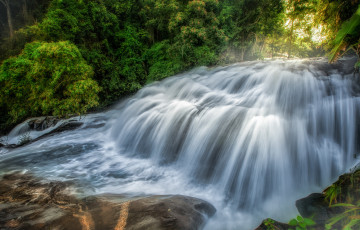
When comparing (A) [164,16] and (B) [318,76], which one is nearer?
(B) [318,76]

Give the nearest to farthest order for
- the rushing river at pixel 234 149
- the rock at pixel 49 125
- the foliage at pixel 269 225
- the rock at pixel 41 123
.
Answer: the foliage at pixel 269 225 < the rushing river at pixel 234 149 < the rock at pixel 49 125 < the rock at pixel 41 123

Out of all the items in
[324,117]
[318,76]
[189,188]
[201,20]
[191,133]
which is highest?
[201,20]

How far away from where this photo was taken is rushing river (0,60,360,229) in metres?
3.61

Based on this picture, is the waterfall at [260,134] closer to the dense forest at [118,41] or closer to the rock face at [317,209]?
the rock face at [317,209]

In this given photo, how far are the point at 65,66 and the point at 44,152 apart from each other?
280 cm

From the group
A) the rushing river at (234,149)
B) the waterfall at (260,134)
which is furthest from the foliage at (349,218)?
the waterfall at (260,134)

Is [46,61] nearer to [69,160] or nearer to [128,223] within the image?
[69,160]

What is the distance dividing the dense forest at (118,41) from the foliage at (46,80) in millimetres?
28

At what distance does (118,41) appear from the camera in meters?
11.2

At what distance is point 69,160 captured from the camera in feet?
16.5

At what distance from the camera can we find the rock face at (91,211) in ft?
8.01

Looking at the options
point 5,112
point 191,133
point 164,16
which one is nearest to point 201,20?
point 164,16

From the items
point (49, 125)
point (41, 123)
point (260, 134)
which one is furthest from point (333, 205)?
point (41, 123)

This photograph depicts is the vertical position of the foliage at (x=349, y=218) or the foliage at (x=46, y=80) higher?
the foliage at (x=46, y=80)
